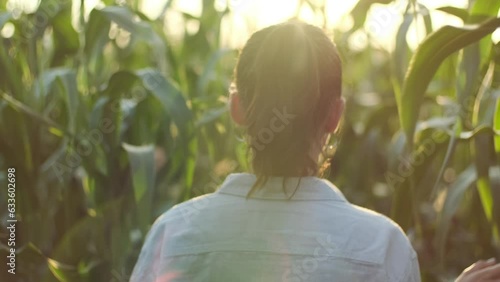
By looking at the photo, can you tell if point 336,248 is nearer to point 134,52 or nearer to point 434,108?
point 134,52

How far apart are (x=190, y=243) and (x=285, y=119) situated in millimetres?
168

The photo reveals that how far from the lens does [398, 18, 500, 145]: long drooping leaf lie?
1.10 metres

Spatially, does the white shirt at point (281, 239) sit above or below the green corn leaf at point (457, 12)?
below

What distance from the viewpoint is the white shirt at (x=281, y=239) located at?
98 centimetres

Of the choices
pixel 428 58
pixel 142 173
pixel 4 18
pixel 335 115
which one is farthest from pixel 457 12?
pixel 4 18

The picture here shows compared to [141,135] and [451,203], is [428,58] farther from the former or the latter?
[141,135]

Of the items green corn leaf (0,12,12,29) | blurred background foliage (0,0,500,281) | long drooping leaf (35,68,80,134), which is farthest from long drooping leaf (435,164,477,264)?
green corn leaf (0,12,12,29)

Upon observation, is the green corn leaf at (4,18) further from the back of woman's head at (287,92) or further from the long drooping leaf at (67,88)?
the back of woman's head at (287,92)

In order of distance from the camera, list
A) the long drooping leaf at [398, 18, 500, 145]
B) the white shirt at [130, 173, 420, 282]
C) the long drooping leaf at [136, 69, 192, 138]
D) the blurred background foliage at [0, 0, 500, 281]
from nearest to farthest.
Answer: the white shirt at [130, 173, 420, 282] < the long drooping leaf at [398, 18, 500, 145] < the blurred background foliage at [0, 0, 500, 281] < the long drooping leaf at [136, 69, 192, 138]

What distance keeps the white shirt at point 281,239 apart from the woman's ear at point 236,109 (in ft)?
0.21

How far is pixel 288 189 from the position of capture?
1.03 m

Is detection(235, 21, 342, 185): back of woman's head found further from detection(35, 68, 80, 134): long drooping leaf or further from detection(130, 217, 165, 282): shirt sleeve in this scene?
detection(35, 68, 80, 134): long drooping leaf

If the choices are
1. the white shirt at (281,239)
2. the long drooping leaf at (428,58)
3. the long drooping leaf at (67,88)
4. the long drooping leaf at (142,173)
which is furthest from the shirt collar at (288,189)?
the long drooping leaf at (67,88)

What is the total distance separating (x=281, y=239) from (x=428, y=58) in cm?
32
